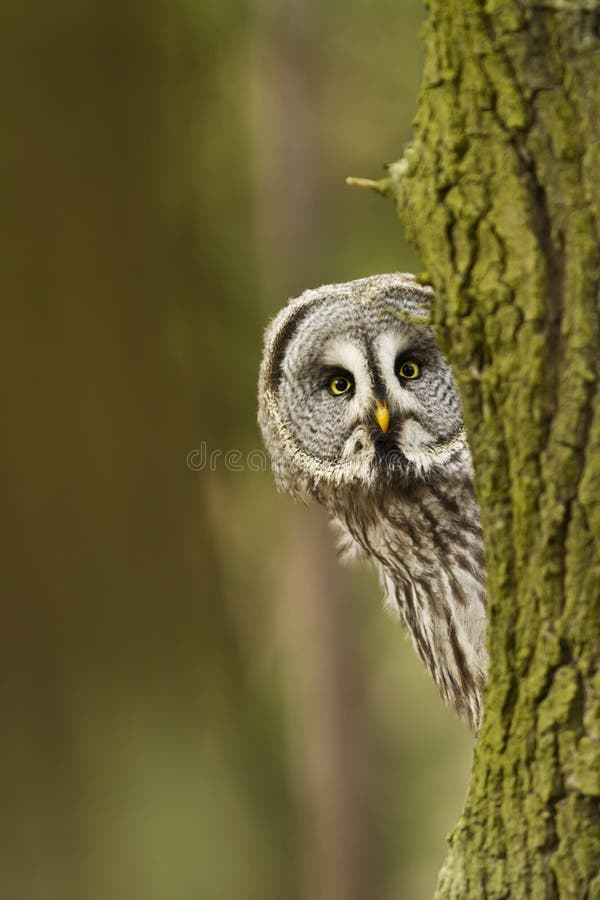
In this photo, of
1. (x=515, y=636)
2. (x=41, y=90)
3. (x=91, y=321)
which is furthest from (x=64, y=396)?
(x=515, y=636)

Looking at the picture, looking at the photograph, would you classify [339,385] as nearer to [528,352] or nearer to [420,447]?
[420,447]

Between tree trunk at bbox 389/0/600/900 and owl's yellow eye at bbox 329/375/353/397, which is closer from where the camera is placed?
tree trunk at bbox 389/0/600/900

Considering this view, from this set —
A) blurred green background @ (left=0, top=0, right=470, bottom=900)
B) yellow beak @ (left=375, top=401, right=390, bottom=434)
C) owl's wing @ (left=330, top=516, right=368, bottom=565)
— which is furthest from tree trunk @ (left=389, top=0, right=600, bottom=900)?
blurred green background @ (left=0, top=0, right=470, bottom=900)

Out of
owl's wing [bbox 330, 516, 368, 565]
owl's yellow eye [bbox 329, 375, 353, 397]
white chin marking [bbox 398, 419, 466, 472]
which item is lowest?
owl's wing [bbox 330, 516, 368, 565]

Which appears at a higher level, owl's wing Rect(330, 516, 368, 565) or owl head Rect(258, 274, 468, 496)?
owl head Rect(258, 274, 468, 496)

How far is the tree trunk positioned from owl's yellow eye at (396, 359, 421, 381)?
50.7 inches

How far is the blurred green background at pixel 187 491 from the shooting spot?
3.29 meters

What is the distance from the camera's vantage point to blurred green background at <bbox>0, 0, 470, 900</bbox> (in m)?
3.29

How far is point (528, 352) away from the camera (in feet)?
4.28

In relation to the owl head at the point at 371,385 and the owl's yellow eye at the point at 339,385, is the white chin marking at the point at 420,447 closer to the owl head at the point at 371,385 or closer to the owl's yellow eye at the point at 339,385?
the owl head at the point at 371,385

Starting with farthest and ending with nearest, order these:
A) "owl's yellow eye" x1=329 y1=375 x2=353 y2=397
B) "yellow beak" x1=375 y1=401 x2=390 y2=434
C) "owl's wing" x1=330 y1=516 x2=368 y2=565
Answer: "owl's wing" x1=330 y1=516 x2=368 y2=565, "owl's yellow eye" x1=329 y1=375 x2=353 y2=397, "yellow beak" x1=375 y1=401 x2=390 y2=434

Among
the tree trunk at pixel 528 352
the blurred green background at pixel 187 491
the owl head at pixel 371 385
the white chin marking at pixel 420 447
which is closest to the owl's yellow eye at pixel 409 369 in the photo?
the owl head at pixel 371 385

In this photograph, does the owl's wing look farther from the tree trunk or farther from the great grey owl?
the tree trunk

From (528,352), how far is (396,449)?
1412 millimetres
